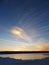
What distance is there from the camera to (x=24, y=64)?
782 cm

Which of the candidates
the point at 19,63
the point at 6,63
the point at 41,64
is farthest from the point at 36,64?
the point at 6,63

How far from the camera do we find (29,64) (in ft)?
25.8

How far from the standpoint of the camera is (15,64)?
777cm

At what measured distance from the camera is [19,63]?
8.02 m

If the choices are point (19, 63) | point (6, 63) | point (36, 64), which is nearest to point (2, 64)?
point (6, 63)

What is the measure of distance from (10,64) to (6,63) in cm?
22

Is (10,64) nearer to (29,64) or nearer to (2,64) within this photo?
(2,64)

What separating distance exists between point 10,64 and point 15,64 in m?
0.23

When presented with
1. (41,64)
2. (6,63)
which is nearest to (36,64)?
(41,64)

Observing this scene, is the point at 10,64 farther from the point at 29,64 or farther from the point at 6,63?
the point at 29,64

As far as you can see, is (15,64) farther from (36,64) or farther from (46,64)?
(46,64)

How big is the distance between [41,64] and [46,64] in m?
0.25

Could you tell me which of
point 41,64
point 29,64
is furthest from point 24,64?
point 41,64

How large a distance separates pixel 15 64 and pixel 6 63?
0.43 m
